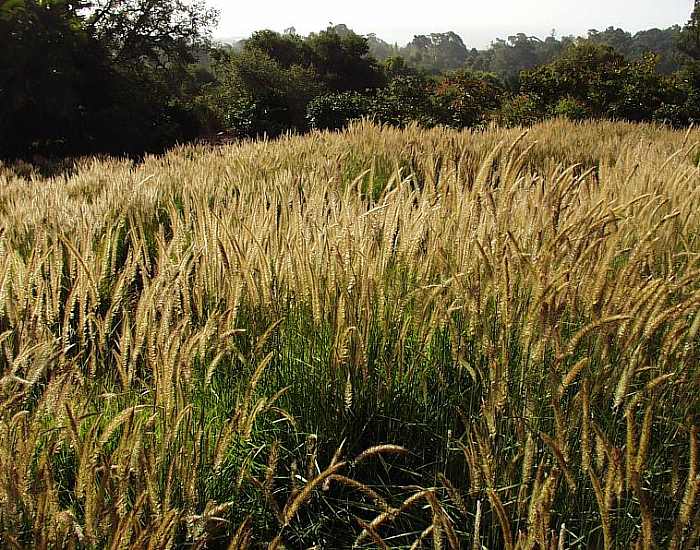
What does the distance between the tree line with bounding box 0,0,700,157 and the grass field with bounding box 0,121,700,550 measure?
7.96m

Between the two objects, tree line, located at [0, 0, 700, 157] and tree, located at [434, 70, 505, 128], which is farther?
tree, located at [434, 70, 505, 128]

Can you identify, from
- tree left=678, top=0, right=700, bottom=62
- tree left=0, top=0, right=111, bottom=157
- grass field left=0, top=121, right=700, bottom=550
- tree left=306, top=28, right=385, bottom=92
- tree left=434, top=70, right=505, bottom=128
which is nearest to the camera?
grass field left=0, top=121, right=700, bottom=550

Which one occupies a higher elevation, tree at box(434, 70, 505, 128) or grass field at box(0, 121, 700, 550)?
tree at box(434, 70, 505, 128)

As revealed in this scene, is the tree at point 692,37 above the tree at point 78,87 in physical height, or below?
above

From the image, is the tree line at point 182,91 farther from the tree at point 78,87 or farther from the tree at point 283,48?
the tree at point 283,48

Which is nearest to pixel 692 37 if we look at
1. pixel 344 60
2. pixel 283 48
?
pixel 344 60

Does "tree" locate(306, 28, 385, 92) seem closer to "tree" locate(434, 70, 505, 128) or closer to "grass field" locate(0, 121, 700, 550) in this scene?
"tree" locate(434, 70, 505, 128)

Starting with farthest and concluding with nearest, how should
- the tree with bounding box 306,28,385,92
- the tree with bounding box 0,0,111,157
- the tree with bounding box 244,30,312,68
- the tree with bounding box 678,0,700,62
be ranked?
1. the tree with bounding box 678,0,700,62
2. the tree with bounding box 306,28,385,92
3. the tree with bounding box 244,30,312,68
4. the tree with bounding box 0,0,111,157

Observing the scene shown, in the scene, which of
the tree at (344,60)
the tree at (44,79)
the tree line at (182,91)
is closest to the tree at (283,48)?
the tree at (344,60)

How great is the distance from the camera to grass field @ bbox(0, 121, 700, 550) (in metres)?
1.27

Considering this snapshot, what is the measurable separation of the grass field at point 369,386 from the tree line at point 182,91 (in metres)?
7.96

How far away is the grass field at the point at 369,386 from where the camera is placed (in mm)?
1271

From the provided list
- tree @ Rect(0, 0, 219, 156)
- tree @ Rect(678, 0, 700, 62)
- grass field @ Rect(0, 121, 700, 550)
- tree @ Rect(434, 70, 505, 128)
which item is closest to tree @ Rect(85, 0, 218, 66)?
tree @ Rect(0, 0, 219, 156)

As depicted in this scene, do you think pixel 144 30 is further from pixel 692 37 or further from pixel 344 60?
pixel 692 37
